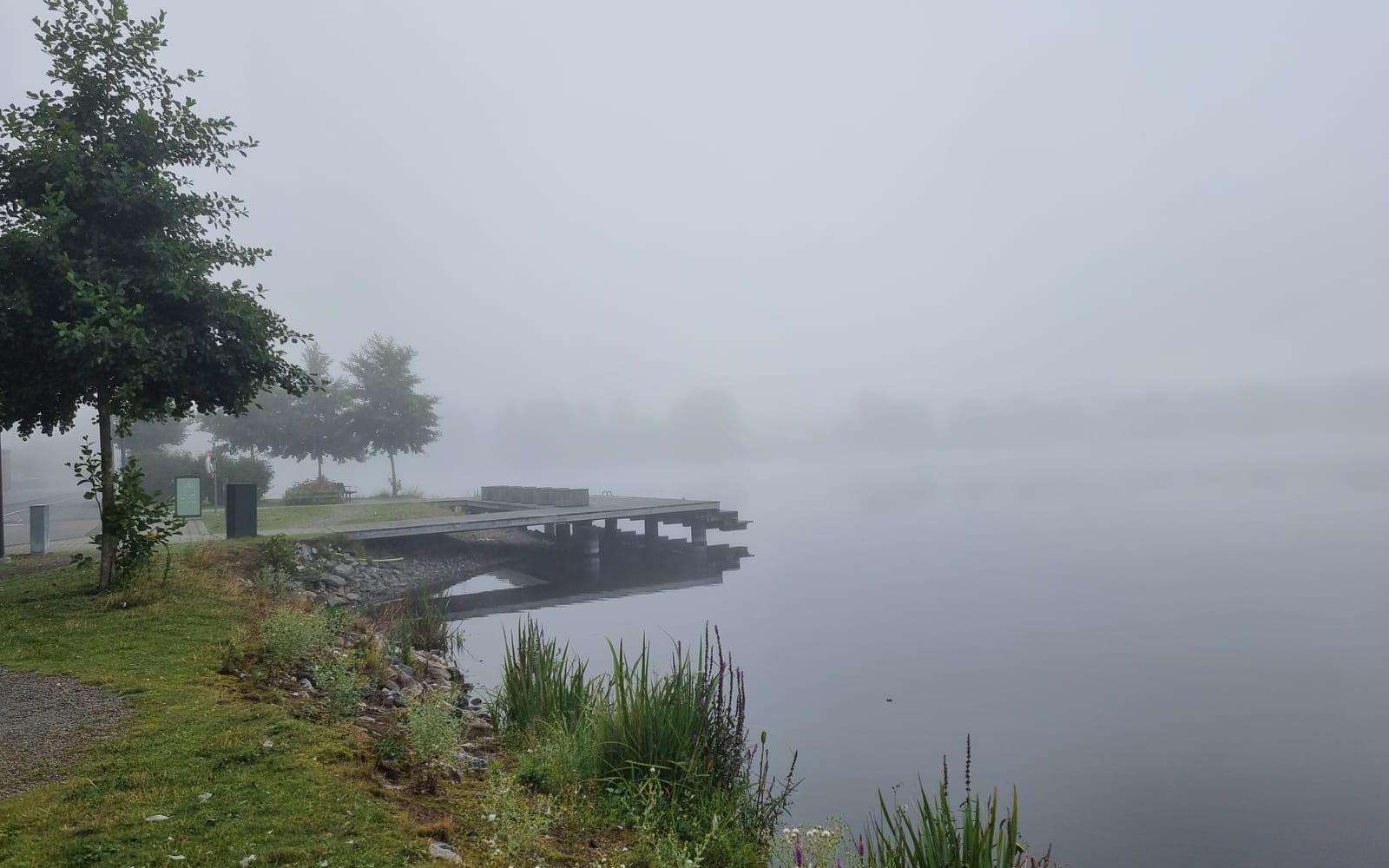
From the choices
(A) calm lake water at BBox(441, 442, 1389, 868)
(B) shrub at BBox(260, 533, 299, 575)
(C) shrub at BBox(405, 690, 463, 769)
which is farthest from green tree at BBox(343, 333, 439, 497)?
(C) shrub at BBox(405, 690, 463, 769)

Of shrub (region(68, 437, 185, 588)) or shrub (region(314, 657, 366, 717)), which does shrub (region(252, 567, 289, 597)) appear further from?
shrub (region(314, 657, 366, 717))

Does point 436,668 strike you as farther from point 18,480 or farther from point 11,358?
point 18,480

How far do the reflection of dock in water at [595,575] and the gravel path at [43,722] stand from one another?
10.6 meters

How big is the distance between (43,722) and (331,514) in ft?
74.6

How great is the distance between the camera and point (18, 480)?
84.3 meters

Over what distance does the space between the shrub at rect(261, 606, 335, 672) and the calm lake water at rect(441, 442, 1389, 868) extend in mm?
3842

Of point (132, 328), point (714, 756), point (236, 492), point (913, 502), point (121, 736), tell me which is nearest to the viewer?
point (121, 736)

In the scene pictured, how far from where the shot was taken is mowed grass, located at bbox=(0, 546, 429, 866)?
11.6 feet

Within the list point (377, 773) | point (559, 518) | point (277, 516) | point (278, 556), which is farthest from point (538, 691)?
point (277, 516)

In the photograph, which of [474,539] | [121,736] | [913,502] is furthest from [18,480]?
[121,736]

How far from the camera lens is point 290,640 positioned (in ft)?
25.4

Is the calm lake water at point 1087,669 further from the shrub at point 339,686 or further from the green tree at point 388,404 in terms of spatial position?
the green tree at point 388,404

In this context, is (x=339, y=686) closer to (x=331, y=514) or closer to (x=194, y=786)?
(x=194, y=786)

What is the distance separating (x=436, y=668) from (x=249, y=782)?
6267 millimetres
